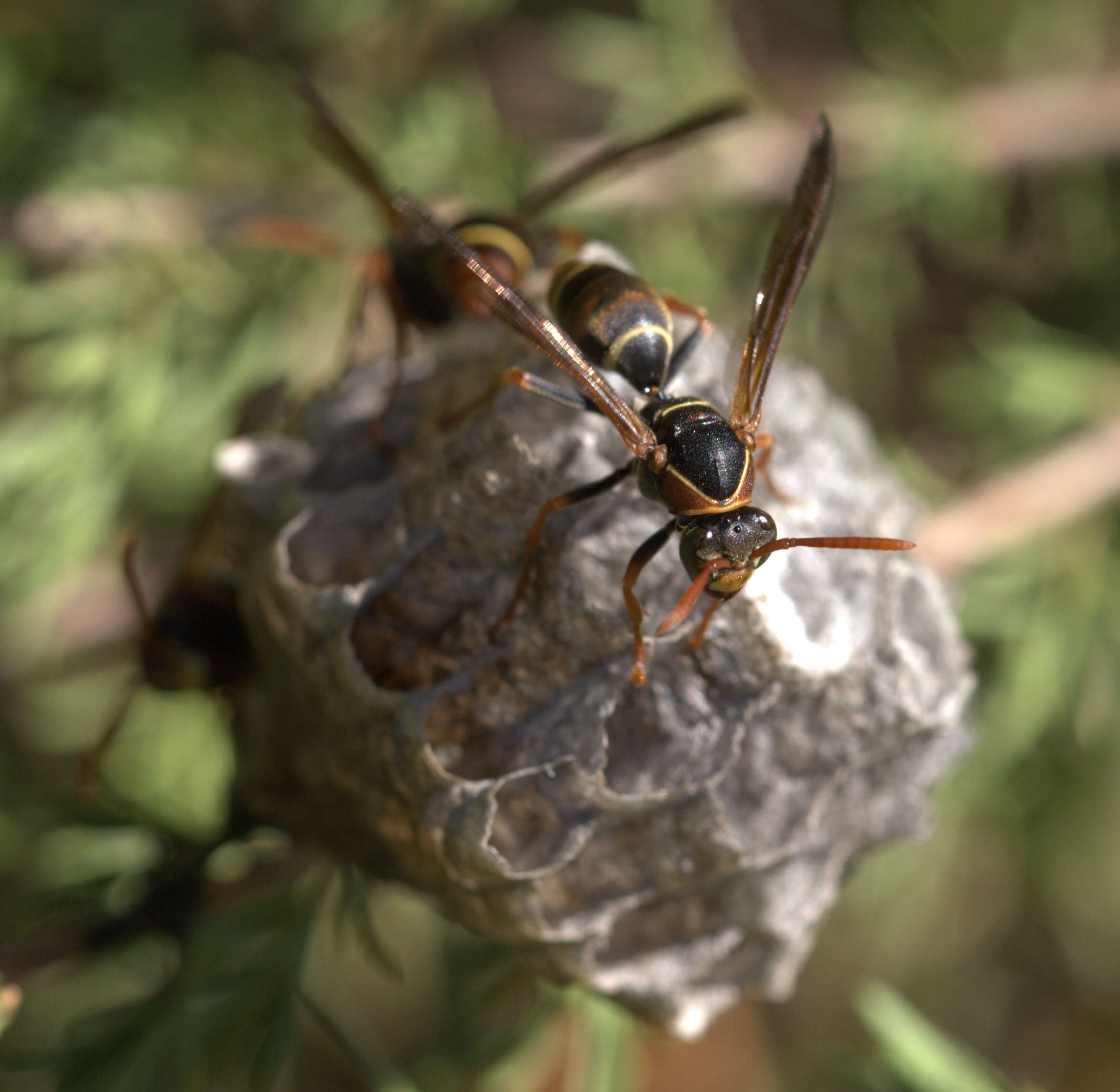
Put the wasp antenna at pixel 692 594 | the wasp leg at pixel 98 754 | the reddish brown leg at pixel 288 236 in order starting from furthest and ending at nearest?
the reddish brown leg at pixel 288 236 < the wasp leg at pixel 98 754 < the wasp antenna at pixel 692 594

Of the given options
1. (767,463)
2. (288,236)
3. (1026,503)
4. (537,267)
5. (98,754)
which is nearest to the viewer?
(767,463)

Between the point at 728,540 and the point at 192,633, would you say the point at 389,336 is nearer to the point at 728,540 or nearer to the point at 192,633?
the point at 192,633

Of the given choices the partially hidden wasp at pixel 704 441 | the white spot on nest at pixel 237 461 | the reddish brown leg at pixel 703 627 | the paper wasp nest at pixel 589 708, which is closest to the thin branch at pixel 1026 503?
the paper wasp nest at pixel 589 708

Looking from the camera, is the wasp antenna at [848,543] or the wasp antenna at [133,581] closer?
the wasp antenna at [848,543]

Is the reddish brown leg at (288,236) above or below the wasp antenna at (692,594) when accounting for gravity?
above

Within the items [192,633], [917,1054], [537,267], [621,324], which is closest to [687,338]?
[621,324]

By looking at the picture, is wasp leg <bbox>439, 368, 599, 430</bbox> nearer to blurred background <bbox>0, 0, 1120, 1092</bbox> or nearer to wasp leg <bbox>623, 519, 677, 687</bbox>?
wasp leg <bbox>623, 519, 677, 687</bbox>

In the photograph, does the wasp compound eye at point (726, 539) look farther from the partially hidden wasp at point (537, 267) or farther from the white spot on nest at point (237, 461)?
the white spot on nest at point (237, 461)
